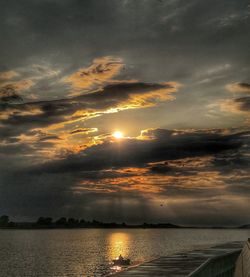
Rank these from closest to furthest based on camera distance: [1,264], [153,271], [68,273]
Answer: [153,271] < [68,273] < [1,264]

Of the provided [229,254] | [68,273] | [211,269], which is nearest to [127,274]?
[211,269]

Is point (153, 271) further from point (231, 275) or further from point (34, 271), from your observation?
point (34, 271)

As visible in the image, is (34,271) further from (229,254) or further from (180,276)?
(180,276)

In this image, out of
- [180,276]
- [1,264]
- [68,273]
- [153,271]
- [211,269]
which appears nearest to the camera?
[180,276]

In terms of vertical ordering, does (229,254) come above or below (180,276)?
above

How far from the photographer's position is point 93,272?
96.9 meters

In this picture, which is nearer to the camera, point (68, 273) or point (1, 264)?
point (68, 273)

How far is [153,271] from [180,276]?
13.5ft

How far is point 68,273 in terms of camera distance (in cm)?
9581

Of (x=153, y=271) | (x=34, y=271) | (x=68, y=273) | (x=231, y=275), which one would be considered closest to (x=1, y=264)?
(x=34, y=271)

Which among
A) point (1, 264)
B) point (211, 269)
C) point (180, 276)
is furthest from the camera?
point (1, 264)

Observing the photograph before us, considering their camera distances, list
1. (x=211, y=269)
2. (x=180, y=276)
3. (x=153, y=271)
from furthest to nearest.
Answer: (x=211, y=269) < (x=153, y=271) < (x=180, y=276)

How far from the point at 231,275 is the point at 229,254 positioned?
2.91 meters

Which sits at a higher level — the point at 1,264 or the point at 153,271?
the point at 1,264
